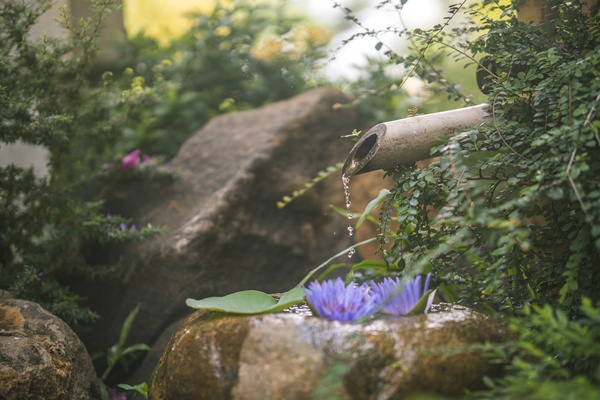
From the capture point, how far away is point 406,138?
2088 millimetres

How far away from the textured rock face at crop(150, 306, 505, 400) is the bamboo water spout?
1.98ft

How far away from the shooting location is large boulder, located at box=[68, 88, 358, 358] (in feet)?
9.66

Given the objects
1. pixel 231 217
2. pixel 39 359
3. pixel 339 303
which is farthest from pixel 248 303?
pixel 231 217

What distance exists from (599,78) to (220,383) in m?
1.31

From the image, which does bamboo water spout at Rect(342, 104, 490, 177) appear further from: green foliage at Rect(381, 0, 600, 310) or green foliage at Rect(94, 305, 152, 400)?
green foliage at Rect(94, 305, 152, 400)

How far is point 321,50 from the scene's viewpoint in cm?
457

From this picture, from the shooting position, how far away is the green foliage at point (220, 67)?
4.34m

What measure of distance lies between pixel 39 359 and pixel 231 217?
124cm

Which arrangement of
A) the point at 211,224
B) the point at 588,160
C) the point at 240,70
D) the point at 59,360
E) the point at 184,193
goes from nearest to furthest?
the point at 588,160, the point at 59,360, the point at 211,224, the point at 184,193, the point at 240,70

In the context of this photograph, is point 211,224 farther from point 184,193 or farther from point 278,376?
point 278,376

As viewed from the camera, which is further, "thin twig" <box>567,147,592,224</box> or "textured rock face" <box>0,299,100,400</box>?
"textured rock face" <box>0,299,100,400</box>

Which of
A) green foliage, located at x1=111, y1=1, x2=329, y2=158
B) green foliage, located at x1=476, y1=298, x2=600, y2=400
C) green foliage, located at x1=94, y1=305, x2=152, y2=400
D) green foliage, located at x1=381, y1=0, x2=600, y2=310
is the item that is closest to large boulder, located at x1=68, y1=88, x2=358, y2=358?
green foliage, located at x1=94, y1=305, x2=152, y2=400

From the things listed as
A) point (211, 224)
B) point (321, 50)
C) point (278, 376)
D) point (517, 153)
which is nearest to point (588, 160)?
point (517, 153)

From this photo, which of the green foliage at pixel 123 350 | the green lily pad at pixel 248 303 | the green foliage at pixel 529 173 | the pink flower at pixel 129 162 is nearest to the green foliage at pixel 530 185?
the green foliage at pixel 529 173
